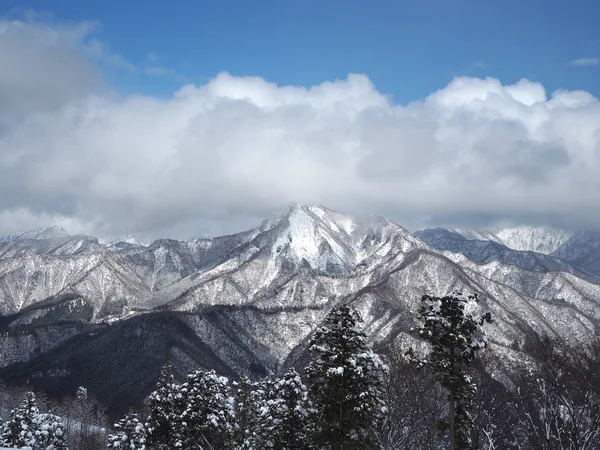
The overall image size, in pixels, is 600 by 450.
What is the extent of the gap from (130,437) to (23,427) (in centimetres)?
1379

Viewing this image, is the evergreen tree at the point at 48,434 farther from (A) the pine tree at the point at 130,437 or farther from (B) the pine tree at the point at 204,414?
(B) the pine tree at the point at 204,414

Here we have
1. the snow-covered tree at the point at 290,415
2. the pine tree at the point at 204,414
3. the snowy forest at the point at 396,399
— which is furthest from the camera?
the pine tree at the point at 204,414

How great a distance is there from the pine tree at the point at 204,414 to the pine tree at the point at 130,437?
407 inches

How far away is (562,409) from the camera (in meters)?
33.8

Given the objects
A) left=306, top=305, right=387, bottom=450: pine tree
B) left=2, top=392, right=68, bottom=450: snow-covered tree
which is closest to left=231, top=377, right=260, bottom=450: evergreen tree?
left=306, top=305, right=387, bottom=450: pine tree

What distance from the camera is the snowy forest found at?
94.5 feet

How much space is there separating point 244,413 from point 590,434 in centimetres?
3409

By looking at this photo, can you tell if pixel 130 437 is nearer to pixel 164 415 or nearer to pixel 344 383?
pixel 164 415

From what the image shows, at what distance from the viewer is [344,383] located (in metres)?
36.8

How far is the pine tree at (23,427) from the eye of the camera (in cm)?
6241

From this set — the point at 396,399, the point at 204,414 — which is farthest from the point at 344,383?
the point at 204,414

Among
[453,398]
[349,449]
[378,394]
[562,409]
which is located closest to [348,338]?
[378,394]

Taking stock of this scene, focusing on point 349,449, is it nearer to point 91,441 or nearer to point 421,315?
point 421,315

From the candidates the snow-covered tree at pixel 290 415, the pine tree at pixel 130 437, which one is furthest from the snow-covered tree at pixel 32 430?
the snow-covered tree at pixel 290 415
